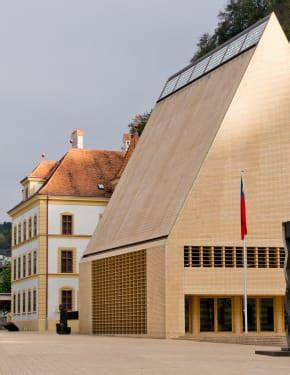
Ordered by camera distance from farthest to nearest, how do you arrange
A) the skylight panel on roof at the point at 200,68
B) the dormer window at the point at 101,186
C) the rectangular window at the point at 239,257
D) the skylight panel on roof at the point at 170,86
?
the dormer window at the point at 101,186 → the skylight panel on roof at the point at 170,86 → the skylight panel on roof at the point at 200,68 → the rectangular window at the point at 239,257

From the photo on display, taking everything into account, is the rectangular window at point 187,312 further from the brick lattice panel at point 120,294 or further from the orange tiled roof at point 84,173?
the orange tiled roof at point 84,173

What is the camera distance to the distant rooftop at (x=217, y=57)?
52.8 meters

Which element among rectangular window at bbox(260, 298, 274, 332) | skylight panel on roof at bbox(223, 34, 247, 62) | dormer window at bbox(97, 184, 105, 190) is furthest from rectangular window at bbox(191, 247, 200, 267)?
dormer window at bbox(97, 184, 105, 190)

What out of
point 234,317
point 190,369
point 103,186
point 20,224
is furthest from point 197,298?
point 20,224

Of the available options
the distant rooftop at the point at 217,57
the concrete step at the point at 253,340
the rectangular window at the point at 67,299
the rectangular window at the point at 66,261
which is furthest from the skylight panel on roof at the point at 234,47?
the rectangular window at the point at 67,299

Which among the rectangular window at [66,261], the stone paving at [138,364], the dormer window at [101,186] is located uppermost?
the dormer window at [101,186]

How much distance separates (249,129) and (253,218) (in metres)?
5.07

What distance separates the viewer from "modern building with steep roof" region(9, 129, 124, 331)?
7938cm

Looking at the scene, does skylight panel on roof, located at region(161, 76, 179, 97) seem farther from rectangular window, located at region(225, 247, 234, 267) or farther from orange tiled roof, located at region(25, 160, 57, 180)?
orange tiled roof, located at region(25, 160, 57, 180)

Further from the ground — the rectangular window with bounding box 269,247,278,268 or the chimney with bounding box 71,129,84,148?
the chimney with bounding box 71,129,84,148

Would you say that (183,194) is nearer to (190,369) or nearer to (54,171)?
(190,369)

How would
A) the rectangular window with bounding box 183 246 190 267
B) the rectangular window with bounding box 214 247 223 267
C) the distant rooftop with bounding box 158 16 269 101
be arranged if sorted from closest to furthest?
1. the rectangular window with bounding box 183 246 190 267
2. the rectangular window with bounding box 214 247 223 267
3. the distant rooftop with bounding box 158 16 269 101

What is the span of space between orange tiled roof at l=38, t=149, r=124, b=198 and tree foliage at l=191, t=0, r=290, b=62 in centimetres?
1474

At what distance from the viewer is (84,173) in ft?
277
